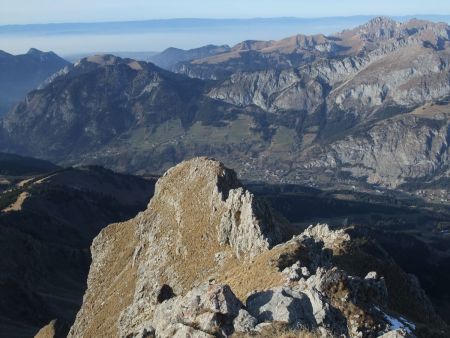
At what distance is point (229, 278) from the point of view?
220 feet

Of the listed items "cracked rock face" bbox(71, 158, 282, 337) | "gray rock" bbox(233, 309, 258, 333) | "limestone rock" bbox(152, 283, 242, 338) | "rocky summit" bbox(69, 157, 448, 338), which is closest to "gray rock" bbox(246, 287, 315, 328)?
"rocky summit" bbox(69, 157, 448, 338)

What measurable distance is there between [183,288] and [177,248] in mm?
11329

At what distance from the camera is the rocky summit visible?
4366cm

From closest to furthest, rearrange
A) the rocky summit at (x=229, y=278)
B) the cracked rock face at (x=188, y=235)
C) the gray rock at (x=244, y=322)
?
the gray rock at (x=244, y=322), the rocky summit at (x=229, y=278), the cracked rock face at (x=188, y=235)

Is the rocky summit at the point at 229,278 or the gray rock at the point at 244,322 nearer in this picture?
the gray rock at the point at 244,322

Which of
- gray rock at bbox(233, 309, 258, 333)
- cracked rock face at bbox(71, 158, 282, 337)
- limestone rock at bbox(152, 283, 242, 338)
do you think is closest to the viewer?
gray rock at bbox(233, 309, 258, 333)

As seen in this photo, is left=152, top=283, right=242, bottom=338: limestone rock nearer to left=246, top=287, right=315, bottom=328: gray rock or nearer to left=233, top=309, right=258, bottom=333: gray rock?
left=233, top=309, right=258, bottom=333: gray rock

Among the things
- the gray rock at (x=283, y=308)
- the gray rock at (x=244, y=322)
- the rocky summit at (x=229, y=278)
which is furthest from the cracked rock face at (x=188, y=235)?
the gray rock at (x=244, y=322)

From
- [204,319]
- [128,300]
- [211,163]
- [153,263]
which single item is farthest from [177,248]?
[204,319]

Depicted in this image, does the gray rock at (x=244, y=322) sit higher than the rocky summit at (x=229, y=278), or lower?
higher

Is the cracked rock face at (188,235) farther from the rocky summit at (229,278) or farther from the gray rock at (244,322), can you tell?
the gray rock at (244,322)

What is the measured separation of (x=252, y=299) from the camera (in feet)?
151

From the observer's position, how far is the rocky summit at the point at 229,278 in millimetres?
43656

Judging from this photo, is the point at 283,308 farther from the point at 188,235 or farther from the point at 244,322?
the point at 188,235
